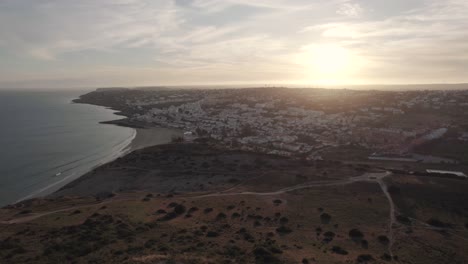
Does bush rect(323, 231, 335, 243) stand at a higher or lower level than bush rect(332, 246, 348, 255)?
lower

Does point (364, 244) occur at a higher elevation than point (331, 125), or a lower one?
lower

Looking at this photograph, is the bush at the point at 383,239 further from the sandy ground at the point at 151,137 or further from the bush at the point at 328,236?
the sandy ground at the point at 151,137

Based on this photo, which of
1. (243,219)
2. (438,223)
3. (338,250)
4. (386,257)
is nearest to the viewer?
(386,257)

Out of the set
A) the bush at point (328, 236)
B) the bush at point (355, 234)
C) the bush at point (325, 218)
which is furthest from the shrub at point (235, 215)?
the bush at point (355, 234)

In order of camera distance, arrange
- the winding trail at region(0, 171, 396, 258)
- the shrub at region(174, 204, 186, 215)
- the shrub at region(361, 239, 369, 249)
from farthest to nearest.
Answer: the shrub at region(174, 204, 186, 215) → the winding trail at region(0, 171, 396, 258) → the shrub at region(361, 239, 369, 249)

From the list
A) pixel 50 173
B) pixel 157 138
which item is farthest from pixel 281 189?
pixel 157 138

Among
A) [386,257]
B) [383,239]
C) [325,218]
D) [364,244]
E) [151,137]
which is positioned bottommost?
[151,137]

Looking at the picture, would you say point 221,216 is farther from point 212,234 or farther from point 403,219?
point 403,219

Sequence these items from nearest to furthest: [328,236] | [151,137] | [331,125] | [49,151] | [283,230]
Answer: [328,236], [283,230], [49,151], [331,125], [151,137]

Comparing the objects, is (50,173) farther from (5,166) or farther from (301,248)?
(301,248)

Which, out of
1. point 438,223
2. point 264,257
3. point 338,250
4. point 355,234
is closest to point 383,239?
point 355,234

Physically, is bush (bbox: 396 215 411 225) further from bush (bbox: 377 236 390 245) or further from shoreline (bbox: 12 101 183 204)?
shoreline (bbox: 12 101 183 204)

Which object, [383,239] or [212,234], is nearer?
[212,234]

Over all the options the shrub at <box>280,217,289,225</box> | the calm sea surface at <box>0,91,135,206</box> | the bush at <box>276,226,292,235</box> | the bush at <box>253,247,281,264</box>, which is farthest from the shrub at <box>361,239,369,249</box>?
Answer: the calm sea surface at <box>0,91,135,206</box>
